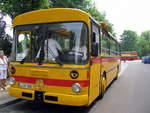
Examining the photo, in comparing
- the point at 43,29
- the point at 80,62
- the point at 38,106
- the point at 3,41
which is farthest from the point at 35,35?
the point at 3,41

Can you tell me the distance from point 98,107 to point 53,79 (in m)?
2.16

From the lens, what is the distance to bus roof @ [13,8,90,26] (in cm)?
551

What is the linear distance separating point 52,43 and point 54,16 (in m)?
0.78

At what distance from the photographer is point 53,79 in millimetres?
5496

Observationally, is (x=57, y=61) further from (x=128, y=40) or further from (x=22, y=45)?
(x=128, y=40)

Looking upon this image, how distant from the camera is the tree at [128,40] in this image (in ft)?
353

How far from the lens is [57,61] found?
5480 millimetres

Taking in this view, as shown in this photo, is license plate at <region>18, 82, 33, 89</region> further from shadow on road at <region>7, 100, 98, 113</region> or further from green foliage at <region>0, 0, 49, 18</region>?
green foliage at <region>0, 0, 49, 18</region>

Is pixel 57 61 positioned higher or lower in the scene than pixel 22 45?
lower

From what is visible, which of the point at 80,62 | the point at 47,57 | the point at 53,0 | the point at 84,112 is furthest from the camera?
the point at 53,0

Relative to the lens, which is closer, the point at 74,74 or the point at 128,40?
the point at 74,74

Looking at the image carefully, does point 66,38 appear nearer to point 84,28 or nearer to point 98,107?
point 84,28

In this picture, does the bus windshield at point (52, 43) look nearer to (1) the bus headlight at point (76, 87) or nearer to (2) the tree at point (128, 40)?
(1) the bus headlight at point (76, 87)

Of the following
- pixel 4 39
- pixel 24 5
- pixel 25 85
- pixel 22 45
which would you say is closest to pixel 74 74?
pixel 25 85
